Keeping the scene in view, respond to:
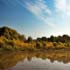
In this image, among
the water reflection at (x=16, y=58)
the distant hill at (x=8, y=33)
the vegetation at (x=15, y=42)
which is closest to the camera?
the water reflection at (x=16, y=58)

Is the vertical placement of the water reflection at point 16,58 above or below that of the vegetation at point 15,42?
below

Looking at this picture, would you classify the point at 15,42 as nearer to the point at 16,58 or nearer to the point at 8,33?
the point at 8,33

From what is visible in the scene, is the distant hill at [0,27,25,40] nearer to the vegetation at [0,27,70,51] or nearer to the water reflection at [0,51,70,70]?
the vegetation at [0,27,70,51]

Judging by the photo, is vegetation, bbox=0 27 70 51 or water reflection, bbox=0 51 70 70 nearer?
water reflection, bbox=0 51 70 70

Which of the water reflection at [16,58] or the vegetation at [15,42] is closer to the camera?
the water reflection at [16,58]

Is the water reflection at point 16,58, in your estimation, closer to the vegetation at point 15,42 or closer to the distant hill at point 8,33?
the vegetation at point 15,42

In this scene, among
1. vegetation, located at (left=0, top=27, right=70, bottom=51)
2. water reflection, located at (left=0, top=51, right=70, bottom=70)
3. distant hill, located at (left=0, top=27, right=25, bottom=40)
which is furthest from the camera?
distant hill, located at (left=0, top=27, right=25, bottom=40)

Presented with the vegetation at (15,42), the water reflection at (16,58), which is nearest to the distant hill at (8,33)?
the vegetation at (15,42)

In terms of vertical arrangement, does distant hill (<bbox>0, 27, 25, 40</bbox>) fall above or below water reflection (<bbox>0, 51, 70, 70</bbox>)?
above

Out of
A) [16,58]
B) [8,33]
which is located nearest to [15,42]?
[8,33]

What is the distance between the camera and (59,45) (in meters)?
35.9

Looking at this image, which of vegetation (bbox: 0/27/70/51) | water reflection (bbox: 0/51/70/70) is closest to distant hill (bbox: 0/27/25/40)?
vegetation (bbox: 0/27/70/51)

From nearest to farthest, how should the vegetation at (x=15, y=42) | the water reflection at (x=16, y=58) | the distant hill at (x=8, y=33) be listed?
the water reflection at (x=16, y=58) < the vegetation at (x=15, y=42) < the distant hill at (x=8, y=33)

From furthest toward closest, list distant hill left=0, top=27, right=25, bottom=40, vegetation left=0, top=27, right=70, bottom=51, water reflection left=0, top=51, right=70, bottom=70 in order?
distant hill left=0, top=27, right=25, bottom=40 → vegetation left=0, top=27, right=70, bottom=51 → water reflection left=0, top=51, right=70, bottom=70
